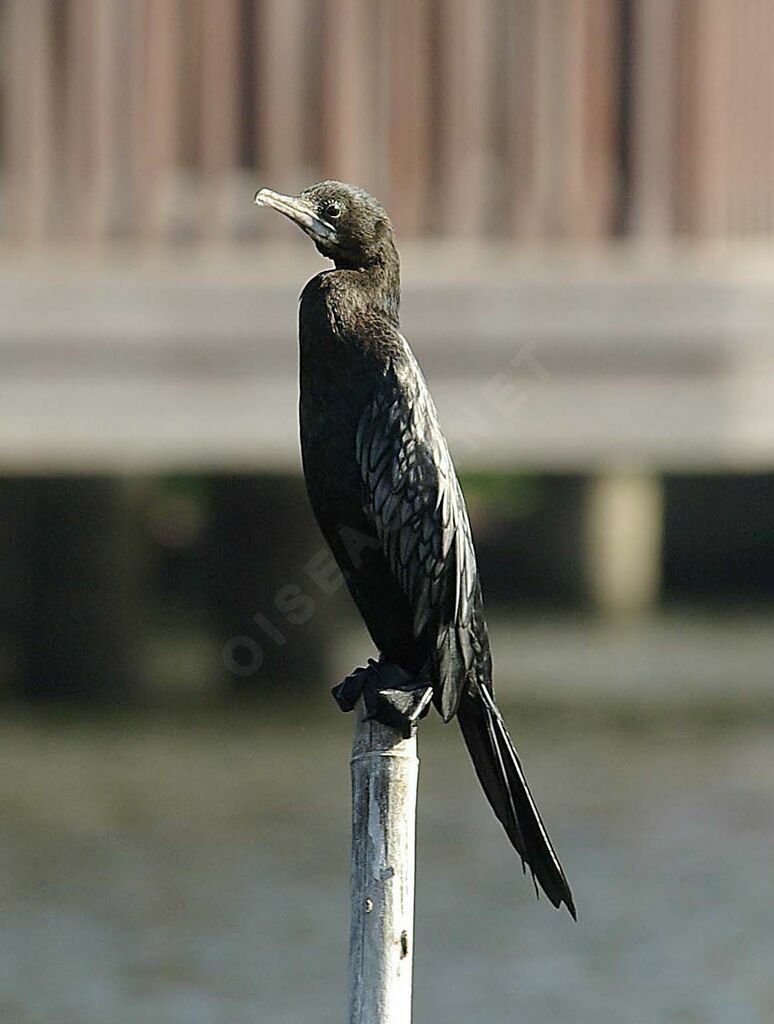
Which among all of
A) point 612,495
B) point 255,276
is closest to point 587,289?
point 255,276

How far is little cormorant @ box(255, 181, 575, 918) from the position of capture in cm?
354

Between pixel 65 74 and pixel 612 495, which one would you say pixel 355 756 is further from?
pixel 612 495

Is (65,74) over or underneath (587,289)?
over

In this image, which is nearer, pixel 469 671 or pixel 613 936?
pixel 469 671

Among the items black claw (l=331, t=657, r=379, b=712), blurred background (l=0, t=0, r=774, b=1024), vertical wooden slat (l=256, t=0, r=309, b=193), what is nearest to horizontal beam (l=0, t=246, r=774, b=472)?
blurred background (l=0, t=0, r=774, b=1024)

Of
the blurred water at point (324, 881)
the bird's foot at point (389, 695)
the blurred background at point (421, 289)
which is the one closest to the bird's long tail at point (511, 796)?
the bird's foot at point (389, 695)

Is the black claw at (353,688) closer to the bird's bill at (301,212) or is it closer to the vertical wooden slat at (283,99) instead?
the bird's bill at (301,212)

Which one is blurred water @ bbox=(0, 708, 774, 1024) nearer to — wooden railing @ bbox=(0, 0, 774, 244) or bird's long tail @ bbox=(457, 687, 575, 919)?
wooden railing @ bbox=(0, 0, 774, 244)

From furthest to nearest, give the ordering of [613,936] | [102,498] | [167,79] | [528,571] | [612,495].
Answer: [528,571] < [612,495] < [102,498] < [167,79] < [613,936]

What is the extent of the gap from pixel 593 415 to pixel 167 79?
2112 mm

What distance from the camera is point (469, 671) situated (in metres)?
3.55

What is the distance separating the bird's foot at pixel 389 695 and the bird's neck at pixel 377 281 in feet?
2.14

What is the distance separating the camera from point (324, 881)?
7.89 m

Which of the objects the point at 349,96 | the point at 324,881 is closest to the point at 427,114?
the point at 349,96
